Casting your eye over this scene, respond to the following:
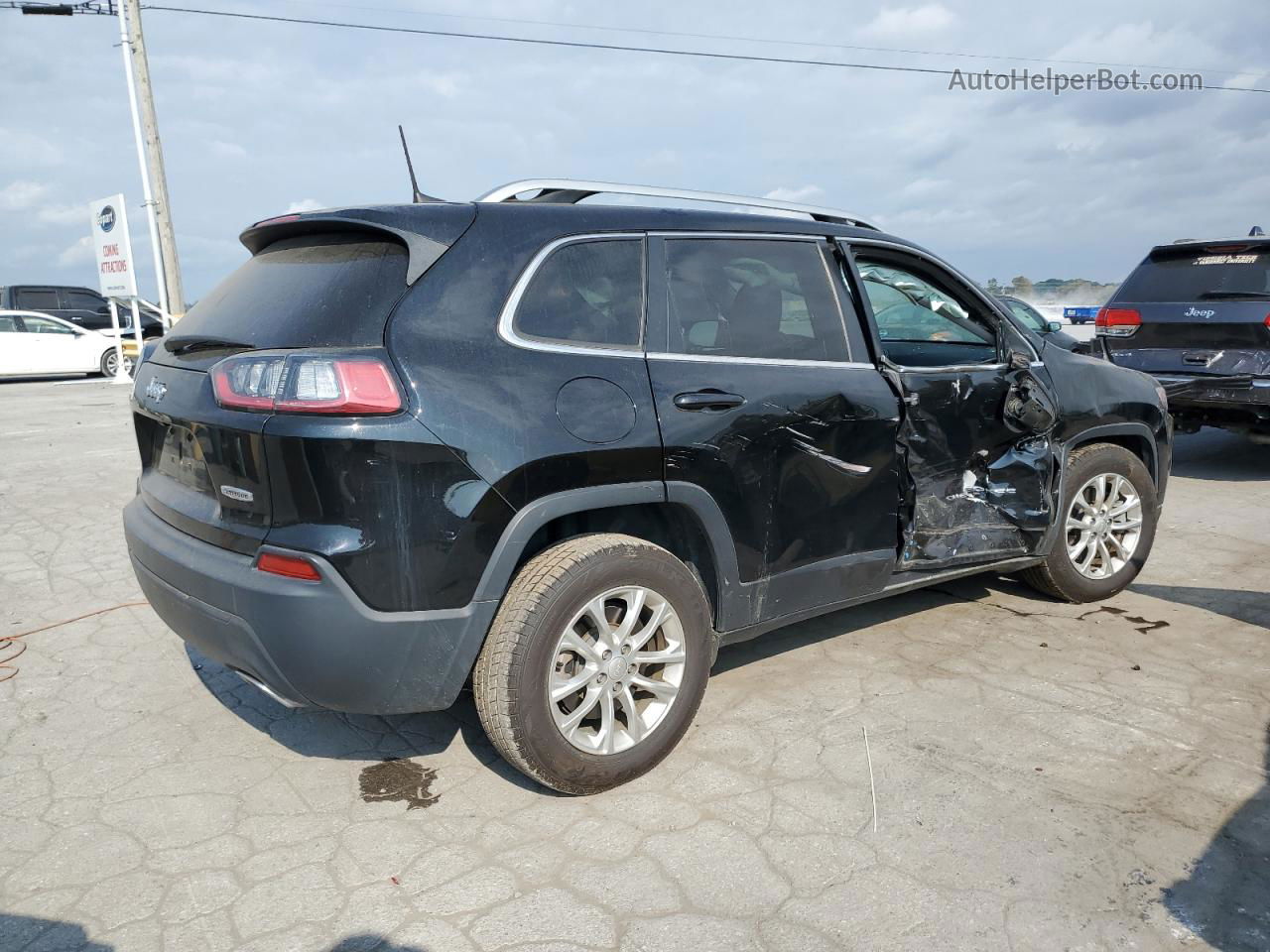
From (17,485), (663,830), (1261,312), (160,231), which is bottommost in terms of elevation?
(663,830)

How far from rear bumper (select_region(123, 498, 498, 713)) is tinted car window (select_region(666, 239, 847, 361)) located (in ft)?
4.04

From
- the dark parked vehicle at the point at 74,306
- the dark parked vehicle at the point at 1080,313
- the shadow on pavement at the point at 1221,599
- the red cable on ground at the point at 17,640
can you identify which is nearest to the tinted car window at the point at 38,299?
the dark parked vehicle at the point at 74,306

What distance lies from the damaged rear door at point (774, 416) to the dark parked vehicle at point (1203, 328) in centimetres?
509

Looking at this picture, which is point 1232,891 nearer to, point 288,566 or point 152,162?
point 288,566

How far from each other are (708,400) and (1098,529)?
2.58 metres

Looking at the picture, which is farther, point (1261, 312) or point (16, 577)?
point (1261, 312)

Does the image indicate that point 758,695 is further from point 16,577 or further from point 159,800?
point 16,577

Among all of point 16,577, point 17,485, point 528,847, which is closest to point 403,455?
point 528,847

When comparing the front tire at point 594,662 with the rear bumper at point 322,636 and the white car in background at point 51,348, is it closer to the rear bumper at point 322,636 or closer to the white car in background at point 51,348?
the rear bumper at point 322,636

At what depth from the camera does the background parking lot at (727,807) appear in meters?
2.34

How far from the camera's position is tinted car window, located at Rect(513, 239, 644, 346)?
2.80 m

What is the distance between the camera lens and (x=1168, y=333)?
758 cm

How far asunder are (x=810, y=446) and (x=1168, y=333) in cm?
585

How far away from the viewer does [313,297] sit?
272 centimetres
